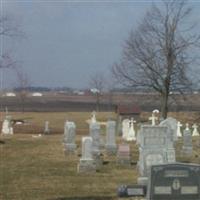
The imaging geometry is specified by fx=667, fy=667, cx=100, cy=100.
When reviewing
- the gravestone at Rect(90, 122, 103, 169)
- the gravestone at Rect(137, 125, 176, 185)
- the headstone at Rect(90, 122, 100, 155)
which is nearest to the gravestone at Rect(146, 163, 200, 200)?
the gravestone at Rect(137, 125, 176, 185)

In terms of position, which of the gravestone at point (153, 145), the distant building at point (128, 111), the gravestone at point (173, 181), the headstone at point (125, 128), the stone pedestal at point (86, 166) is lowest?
the gravestone at point (173, 181)

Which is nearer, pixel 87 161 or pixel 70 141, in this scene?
pixel 87 161

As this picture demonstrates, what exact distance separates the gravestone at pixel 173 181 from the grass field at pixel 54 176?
5.77 metres

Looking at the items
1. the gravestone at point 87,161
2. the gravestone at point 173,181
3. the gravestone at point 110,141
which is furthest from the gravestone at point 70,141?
the gravestone at point 173,181

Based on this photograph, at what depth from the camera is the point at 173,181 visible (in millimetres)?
6895

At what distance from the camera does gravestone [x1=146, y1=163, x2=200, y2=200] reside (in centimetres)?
688

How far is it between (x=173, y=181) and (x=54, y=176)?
386 inches

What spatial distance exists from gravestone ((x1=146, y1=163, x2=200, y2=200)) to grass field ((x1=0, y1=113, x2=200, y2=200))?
5.77 m

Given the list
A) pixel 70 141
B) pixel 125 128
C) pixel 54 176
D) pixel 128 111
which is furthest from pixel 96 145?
pixel 128 111

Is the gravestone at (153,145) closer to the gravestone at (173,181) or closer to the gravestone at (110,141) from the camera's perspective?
the gravestone at (110,141)

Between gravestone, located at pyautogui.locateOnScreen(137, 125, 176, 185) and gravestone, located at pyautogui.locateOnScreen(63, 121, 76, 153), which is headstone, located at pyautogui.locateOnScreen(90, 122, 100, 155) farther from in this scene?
gravestone, located at pyautogui.locateOnScreen(137, 125, 176, 185)

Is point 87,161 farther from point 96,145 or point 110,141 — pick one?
point 110,141

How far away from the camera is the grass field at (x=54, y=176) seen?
13289 millimetres

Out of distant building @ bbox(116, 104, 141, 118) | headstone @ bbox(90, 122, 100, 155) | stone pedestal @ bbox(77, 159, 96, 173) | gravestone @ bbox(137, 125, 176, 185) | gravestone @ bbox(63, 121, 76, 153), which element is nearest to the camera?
gravestone @ bbox(137, 125, 176, 185)
